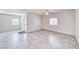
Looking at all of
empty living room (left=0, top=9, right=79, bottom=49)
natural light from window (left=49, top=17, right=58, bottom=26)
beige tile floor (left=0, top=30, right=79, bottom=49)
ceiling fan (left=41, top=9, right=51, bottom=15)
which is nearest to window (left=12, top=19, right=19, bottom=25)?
empty living room (left=0, top=9, right=79, bottom=49)

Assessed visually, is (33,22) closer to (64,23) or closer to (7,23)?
(7,23)

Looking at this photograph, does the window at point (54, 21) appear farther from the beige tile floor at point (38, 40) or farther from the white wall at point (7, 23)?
the white wall at point (7, 23)

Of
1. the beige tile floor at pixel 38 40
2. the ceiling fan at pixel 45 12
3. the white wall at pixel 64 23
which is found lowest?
the beige tile floor at pixel 38 40

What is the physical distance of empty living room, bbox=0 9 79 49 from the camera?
156 cm

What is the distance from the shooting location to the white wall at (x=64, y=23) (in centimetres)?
156

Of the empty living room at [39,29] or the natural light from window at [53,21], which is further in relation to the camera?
the natural light from window at [53,21]

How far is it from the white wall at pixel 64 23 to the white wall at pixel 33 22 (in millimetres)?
140

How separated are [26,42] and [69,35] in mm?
930

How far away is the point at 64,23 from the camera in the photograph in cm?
168

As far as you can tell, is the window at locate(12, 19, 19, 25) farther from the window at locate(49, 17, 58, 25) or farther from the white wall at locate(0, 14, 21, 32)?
the window at locate(49, 17, 58, 25)

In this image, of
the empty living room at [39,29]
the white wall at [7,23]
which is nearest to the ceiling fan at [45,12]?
the empty living room at [39,29]
